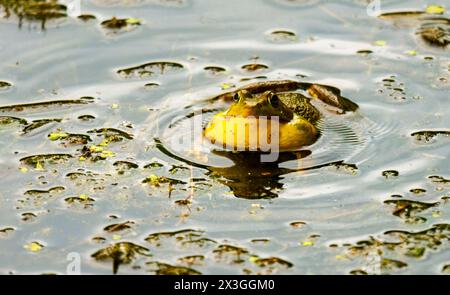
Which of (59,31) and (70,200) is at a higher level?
(59,31)

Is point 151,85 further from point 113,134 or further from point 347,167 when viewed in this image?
point 347,167

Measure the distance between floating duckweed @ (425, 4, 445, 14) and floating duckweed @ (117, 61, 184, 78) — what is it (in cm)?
277

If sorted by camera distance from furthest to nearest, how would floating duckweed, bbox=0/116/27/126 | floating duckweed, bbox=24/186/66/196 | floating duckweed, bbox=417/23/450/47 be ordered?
1. floating duckweed, bbox=417/23/450/47
2. floating duckweed, bbox=0/116/27/126
3. floating duckweed, bbox=24/186/66/196

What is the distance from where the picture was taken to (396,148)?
7500 mm

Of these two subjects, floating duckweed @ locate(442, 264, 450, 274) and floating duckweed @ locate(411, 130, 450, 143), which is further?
floating duckweed @ locate(411, 130, 450, 143)

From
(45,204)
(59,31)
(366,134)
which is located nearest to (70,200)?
(45,204)

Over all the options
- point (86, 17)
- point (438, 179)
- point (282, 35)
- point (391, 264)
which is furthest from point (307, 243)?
point (86, 17)

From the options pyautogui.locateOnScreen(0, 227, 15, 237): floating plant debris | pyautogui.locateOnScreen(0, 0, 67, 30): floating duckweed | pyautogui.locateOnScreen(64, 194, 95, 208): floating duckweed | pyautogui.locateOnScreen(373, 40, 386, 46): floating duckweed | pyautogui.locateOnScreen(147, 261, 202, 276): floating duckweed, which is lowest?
pyautogui.locateOnScreen(147, 261, 202, 276): floating duckweed

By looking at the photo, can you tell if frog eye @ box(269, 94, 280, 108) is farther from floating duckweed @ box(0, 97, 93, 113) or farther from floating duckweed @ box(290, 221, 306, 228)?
floating duckweed @ box(0, 97, 93, 113)

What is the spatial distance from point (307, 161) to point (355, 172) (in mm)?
398

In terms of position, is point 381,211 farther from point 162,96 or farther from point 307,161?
point 162,96

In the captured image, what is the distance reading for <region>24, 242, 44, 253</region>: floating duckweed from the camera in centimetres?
627

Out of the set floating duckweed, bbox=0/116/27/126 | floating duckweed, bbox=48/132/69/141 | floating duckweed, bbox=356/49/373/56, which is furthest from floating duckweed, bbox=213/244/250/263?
floating duckweed, bbox=356/49/373/56

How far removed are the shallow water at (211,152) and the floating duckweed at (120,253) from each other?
0.05 feet
